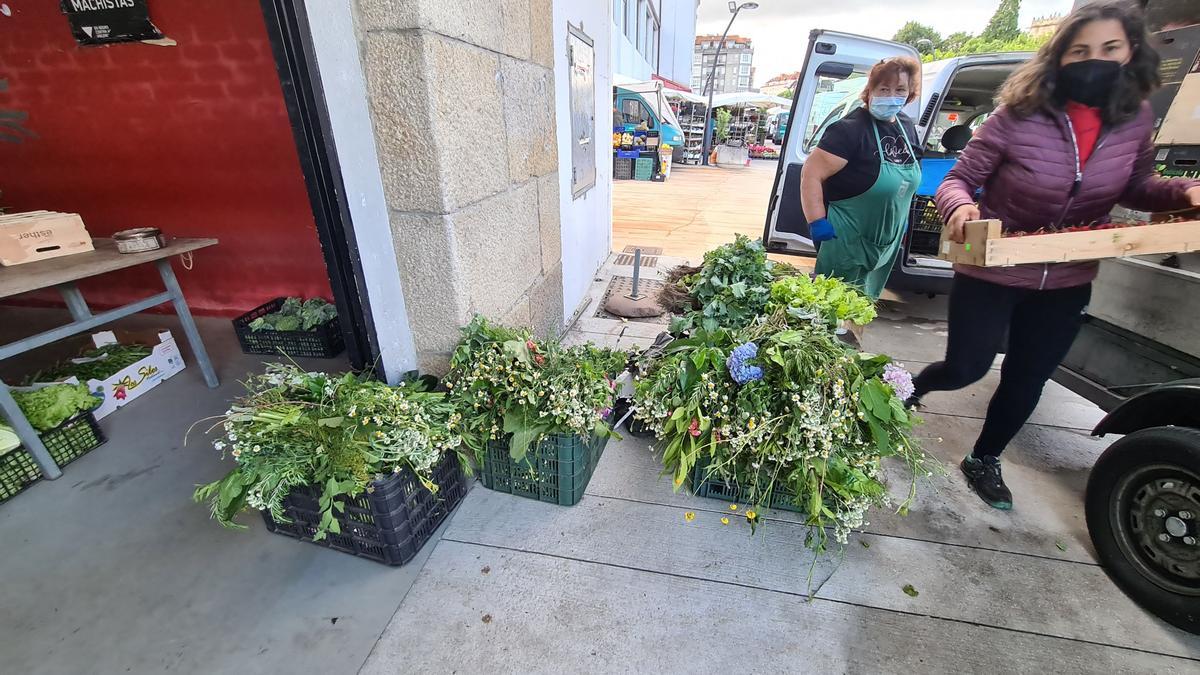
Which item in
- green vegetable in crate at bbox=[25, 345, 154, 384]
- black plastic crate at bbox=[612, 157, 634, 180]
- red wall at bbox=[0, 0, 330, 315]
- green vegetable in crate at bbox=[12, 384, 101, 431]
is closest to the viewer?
green vegetable in crate at bbox=[12, 384, 101, 431]

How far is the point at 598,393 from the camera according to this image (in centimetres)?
208

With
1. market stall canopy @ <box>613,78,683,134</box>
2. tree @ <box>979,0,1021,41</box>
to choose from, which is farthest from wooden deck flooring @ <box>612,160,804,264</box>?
tree @ <box>979,0,1021,41</box>

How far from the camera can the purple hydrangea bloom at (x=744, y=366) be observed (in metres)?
1.93

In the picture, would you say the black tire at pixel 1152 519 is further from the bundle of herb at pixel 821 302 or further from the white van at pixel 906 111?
the white van at pixel 906 111

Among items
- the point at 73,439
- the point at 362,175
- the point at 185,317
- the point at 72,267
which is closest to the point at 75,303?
Result: the point at 72,267

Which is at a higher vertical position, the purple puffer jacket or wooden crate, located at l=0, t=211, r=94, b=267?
the purple puffer jacket

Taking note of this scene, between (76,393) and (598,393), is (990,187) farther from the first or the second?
(76,393)

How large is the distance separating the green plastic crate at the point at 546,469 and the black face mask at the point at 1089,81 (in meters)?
2.25

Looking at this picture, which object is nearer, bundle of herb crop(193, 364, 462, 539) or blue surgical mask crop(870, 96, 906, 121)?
bundle of herb crop(193, 364, 462, 539)

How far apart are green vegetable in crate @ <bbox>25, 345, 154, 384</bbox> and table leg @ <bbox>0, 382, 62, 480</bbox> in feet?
2.28

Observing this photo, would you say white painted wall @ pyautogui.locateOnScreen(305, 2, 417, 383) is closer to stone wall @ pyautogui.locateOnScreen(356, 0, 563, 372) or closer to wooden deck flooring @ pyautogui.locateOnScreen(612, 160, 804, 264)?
stone wall @ pyautogui.locateOnScreen(356, 0, 563, 372)

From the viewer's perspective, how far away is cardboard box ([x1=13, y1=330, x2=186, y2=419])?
2908 mm

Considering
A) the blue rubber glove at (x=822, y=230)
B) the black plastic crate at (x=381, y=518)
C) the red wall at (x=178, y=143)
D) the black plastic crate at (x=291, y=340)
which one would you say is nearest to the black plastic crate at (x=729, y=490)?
the black plastic crate at (x=381, y=518)

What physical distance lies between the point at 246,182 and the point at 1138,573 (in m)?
5.91
